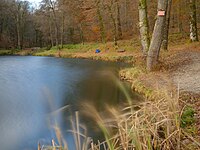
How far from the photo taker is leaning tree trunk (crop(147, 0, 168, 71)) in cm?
873

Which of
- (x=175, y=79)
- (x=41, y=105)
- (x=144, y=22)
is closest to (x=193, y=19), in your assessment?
(x=144, y=22)

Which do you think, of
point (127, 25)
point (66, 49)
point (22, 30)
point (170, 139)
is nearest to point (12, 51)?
point (22, 30)

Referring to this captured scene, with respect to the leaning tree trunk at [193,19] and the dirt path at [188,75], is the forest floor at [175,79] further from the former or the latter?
the leaning tree trunk at [193,19]

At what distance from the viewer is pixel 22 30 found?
39219 millimetres

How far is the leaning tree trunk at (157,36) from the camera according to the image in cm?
873

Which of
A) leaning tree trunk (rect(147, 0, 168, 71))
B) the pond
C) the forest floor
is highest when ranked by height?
leaning tree trunk (rect(147, 0, 168, 71))

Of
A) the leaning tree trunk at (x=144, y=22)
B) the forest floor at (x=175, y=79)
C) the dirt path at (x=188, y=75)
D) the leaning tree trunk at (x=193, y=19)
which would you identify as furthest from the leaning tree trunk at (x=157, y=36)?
the leaning tree trunk at (x=193, y=19)

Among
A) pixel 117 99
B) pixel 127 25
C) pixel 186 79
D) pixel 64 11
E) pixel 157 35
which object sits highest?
pixel 64 11

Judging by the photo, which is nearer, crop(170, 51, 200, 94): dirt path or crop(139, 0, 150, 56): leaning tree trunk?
crop(170, 51, 200, 94): dirt path

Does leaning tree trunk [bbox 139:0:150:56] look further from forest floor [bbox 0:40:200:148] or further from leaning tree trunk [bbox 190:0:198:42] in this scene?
leaning tree trunk [bbox 190:0:198:42]

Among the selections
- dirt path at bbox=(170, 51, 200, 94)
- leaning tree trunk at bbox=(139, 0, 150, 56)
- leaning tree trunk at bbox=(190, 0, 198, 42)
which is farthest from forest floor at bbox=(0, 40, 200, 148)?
leaning tree trunk at bbox=(190, 0, 198, 42)

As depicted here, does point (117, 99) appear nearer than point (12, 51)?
Yes

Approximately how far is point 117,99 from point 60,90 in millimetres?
2700

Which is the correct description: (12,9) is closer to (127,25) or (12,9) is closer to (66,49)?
(66,49)
